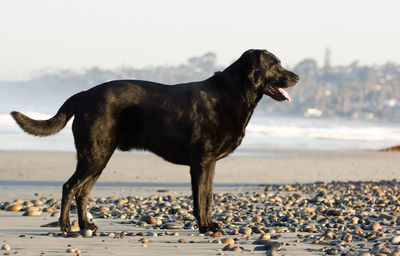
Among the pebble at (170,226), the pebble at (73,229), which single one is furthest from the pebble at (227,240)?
the pebble at (73,229)

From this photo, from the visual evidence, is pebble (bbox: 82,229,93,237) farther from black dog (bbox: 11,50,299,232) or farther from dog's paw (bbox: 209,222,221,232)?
dog's paw (bbox: 209,222,221,232)

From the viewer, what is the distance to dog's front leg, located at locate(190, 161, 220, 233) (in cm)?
659

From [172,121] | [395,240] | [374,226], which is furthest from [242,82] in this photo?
[395,240]

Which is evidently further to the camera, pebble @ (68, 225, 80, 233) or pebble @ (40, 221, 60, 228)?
pebble @ (40, 221, 60, 228)

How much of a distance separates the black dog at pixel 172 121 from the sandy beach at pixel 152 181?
593 millimetres

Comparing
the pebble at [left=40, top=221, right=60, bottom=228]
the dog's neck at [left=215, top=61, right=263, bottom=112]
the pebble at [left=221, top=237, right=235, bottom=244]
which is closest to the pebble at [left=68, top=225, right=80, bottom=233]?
the pebble at [left=40, top=221, right=60, bottom=228]

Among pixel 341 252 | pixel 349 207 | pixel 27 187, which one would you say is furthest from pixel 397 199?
pixel 27 187

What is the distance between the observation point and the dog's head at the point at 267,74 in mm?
6824

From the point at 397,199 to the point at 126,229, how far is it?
4660 mm

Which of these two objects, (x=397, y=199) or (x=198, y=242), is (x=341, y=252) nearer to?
(x=198, y=242)

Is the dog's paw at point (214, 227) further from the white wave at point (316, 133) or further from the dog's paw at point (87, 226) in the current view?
the white wave at point (316, 133)

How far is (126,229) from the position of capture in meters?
6.98

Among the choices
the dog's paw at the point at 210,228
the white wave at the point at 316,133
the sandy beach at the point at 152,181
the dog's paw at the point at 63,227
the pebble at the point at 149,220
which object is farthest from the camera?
the white wave at the point at 316,133

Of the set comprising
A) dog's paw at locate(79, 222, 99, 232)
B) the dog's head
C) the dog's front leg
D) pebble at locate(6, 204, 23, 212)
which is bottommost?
dog's paw at locate(79, 222, 99, 232)
